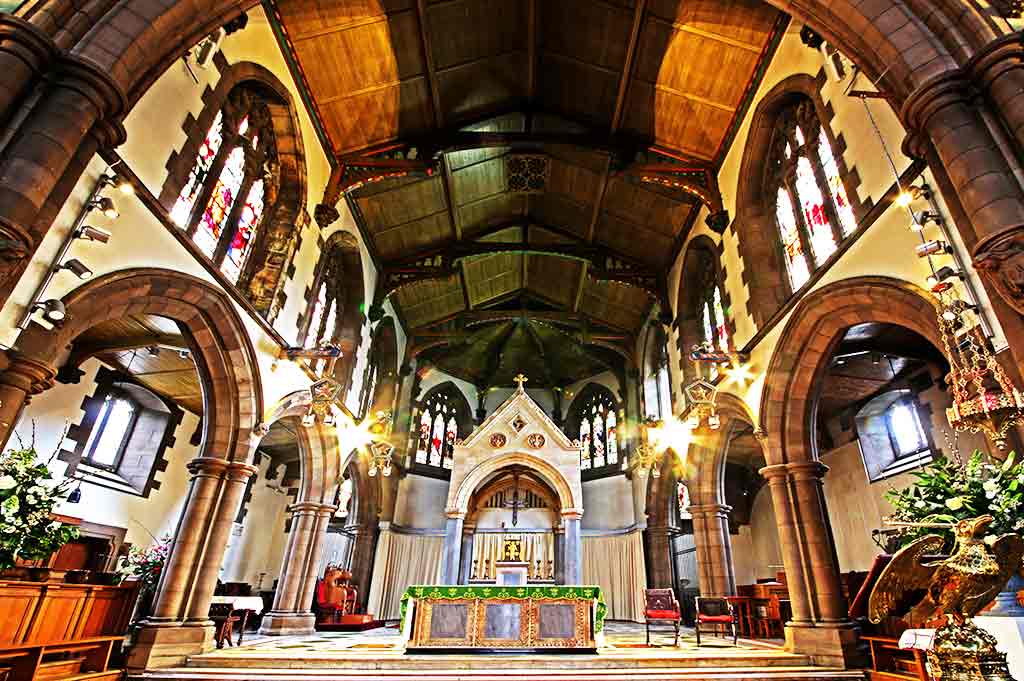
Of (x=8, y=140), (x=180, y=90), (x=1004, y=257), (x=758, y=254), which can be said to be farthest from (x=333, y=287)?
(x=1004, y=257)

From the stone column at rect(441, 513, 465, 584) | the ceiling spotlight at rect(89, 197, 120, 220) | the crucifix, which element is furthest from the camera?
the crucifix

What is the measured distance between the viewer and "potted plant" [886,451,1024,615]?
3.57m

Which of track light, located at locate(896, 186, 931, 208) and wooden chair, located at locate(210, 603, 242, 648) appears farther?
wooden chair, located at locate(210, 603, 242, 648)

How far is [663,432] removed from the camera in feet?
39.0

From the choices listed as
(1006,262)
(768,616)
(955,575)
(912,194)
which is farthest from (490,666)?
(912,194)

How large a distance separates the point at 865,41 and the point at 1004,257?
2.59 m

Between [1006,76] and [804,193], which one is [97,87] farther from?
[804,193]

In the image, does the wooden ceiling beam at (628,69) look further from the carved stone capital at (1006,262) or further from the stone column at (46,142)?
the stone column at (46,142)

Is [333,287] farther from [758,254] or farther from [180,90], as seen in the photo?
[758,254]

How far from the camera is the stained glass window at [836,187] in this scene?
6617mm

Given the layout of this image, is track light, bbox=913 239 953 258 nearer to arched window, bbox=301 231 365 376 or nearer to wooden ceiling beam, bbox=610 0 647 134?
wooden ceiling beam, bbox=610 0 647 134

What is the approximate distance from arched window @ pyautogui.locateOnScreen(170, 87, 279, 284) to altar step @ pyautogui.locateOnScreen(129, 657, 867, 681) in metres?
4.85

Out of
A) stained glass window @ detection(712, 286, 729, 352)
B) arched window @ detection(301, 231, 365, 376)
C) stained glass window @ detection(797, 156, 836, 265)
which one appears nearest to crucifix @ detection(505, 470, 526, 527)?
arched window @ detection(301, 231, 365, 376)

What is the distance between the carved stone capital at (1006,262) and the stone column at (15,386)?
7.36m
